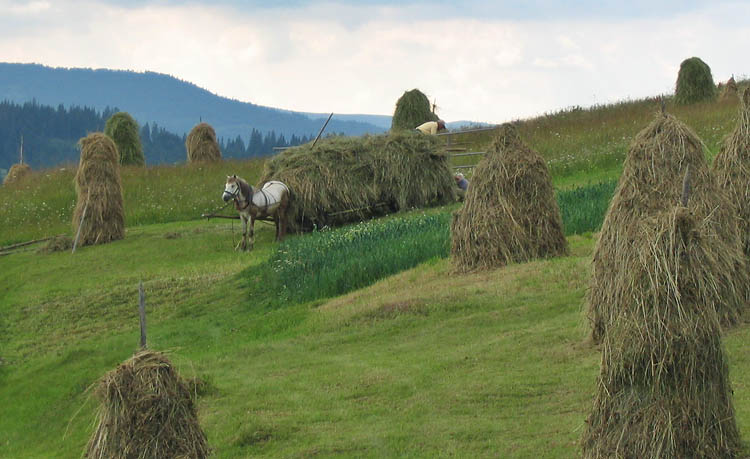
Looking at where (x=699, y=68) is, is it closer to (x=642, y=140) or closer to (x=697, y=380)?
(x=642, y=140)

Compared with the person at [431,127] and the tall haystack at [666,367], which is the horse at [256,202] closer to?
the person at [431,127]

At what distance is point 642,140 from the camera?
1280 cm

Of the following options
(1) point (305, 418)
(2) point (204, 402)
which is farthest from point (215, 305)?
(1) point (305, 418)

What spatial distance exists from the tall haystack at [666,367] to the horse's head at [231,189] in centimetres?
1785

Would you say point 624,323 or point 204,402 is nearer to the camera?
point 624,323

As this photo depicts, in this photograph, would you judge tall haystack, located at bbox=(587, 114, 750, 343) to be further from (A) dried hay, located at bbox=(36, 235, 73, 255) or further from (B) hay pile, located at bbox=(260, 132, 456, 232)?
(A) dried hay, located at bbox=(36, 235, 73, 255)

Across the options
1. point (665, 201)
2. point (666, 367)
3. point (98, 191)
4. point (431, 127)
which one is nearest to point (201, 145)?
point (431, 127)

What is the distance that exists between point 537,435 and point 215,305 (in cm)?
1213

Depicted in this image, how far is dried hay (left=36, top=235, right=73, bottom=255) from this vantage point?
30.8 m

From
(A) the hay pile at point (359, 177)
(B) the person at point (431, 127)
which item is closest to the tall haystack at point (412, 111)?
(B) the person at point (431, 127)

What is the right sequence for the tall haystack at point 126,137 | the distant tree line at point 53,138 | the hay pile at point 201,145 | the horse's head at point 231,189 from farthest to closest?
1. the distant tree line at point 53,138
2. the tall haystack at point 126,137
3. the hay pile at point 201,145
4. the horse's head at point 231,189

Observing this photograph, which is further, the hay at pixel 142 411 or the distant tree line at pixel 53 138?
the distant tree line at pixel 53 138

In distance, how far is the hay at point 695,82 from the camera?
141ft

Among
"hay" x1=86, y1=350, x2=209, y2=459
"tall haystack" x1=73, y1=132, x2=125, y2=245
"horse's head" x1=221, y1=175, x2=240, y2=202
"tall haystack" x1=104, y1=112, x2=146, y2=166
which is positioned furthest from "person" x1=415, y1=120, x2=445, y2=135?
"hay" x1=86, y1=350, x2=209, y2=459
